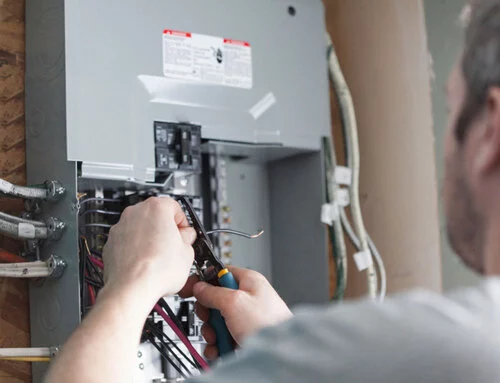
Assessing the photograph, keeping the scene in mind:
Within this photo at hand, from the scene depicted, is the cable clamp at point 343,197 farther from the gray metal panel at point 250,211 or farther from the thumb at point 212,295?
the thumb at point 212,295

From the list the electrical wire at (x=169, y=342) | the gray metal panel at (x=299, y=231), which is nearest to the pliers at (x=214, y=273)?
the electrical wire at (x=169, y=342)

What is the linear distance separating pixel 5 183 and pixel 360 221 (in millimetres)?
894

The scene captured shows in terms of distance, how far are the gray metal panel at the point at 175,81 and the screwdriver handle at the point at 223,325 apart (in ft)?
1.51

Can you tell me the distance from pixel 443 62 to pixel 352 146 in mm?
308

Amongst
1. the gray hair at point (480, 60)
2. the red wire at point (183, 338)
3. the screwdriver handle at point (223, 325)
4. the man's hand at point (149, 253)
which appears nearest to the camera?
the gray hair at point (480, 60)

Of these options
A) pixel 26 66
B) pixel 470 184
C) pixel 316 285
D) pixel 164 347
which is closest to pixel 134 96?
pixel 26 66

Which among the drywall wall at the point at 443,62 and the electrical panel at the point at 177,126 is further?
the drywall wall at the point at 443,62

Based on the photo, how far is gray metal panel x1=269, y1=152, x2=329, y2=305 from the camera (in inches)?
77.7

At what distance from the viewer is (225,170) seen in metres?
1.99

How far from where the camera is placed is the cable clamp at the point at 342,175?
6.57 ft

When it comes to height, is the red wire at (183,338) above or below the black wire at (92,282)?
below

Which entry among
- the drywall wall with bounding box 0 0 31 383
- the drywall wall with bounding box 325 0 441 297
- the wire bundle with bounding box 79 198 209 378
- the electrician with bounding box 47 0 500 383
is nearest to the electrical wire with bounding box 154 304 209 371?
the wire bundle with bounding box 79 198 209 378

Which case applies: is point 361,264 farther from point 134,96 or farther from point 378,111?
point 134,96

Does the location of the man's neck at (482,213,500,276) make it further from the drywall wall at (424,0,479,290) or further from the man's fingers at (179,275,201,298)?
the drywall wall at (424,0,479,290)
